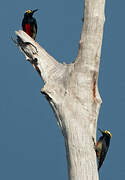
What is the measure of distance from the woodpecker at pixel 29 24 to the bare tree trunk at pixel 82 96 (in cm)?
375

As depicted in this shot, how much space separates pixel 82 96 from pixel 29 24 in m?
4.69

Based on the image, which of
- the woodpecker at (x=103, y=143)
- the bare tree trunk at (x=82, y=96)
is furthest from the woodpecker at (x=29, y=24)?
the bare tree trunk at (x=82, y=96)

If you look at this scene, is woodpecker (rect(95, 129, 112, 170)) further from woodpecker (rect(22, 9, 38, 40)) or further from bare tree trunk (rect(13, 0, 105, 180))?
woodpecker (rect(22, 9, 38, 40))

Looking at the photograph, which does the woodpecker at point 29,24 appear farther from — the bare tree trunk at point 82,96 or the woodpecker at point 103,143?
the bare tree trunk at point 82,96

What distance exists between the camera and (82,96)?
7.47 metres

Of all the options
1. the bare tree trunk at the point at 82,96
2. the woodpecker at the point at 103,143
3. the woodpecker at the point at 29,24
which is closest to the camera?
the bare tree trunk at the point at 82,96

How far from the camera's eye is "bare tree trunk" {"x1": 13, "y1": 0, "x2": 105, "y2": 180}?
7199 millimetres

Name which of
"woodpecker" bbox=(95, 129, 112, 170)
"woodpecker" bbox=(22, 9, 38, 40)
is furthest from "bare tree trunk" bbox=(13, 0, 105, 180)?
"woodpecker" bbox=(22, 9, 38, 40)

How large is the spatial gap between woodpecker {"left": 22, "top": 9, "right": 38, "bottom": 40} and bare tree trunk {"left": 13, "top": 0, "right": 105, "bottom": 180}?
375 cm

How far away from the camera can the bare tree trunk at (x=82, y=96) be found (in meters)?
7.20

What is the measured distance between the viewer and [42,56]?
27.1 ft

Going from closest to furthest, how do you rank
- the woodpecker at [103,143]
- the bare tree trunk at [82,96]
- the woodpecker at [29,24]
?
the bare tree trunk at [82,96], the woodpecker at [103,143], the woodpecker at [29,24]

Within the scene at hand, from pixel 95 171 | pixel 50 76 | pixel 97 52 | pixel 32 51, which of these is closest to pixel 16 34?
pixel 32 51

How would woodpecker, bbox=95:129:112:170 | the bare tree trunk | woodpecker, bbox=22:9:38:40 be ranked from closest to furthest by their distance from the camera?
1. the bare tree trunk
2. woodpecker, bbox=95:129:112:170
3. woodpecker, bbox=22:9:38:40
